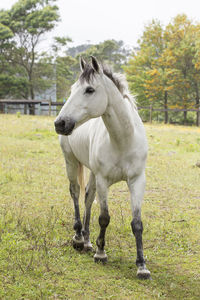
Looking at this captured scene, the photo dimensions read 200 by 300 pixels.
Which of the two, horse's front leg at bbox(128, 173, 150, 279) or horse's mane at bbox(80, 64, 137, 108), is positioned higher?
horse's mane at bbox(80, 64, 137, 108)

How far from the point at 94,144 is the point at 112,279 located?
1.37 metres

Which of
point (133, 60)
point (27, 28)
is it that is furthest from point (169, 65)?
point (27, 28)

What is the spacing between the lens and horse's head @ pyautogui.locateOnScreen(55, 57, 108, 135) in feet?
9.66

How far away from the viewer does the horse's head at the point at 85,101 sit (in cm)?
295

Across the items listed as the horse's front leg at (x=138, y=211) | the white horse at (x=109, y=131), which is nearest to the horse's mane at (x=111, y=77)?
the white horse at (x=109, y=131)

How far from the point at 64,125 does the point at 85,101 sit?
296 millimetres

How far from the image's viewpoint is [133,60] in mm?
27906

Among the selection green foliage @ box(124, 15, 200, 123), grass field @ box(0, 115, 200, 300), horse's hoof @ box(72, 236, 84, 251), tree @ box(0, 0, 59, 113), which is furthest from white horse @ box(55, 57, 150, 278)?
tree @ box(0, 0, 59, 113)

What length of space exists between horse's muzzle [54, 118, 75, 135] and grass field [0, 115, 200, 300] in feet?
4.42

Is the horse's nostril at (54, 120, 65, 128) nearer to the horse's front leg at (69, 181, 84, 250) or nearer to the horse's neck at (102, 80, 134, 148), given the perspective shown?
the horse's neck at (102, 80, 134, 148)

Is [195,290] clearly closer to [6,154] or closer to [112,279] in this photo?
[112,279]

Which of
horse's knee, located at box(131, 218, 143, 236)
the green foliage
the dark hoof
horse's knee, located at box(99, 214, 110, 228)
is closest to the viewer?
horse's knee, located at box(131, 218, 143, 236)

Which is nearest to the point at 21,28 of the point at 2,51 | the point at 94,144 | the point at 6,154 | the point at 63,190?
the point at 2,51

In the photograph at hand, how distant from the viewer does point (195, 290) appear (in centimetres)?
311
